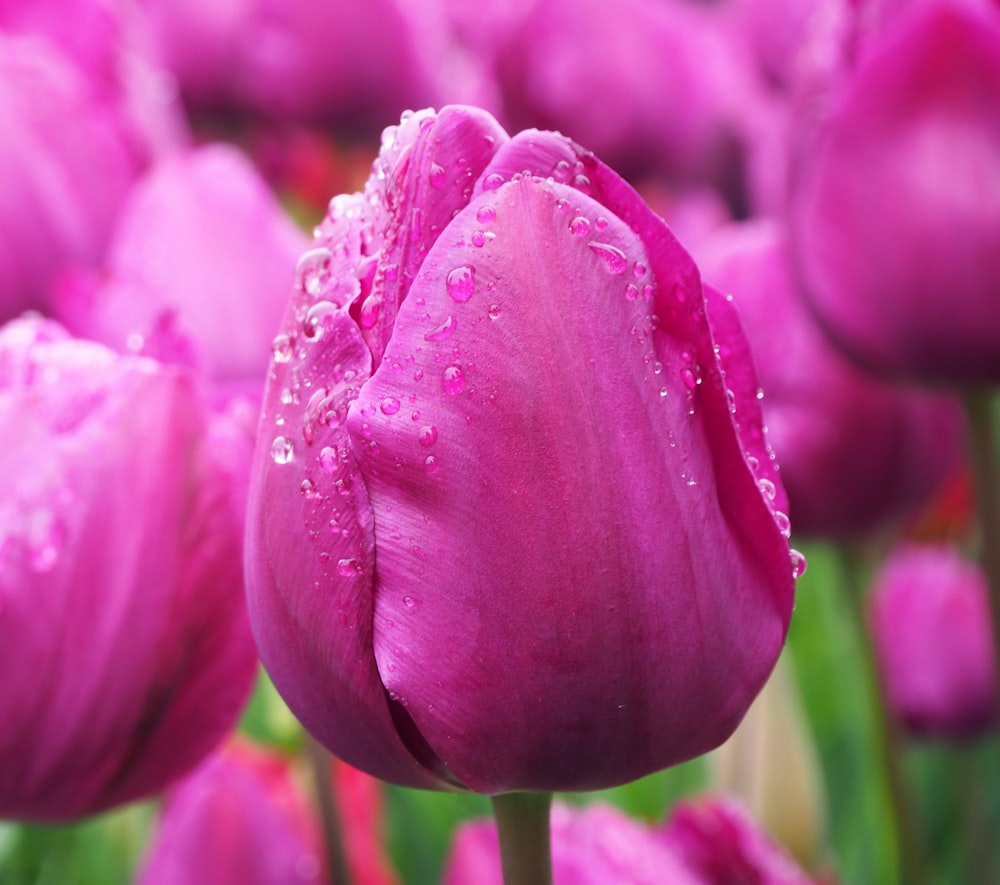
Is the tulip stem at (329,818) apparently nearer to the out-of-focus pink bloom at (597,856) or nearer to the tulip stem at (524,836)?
the out-of-focus pink bloom at (597,856)

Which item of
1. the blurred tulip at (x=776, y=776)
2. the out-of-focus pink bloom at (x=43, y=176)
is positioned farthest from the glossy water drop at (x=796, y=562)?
the out-of-focus pink bloom at (x=43, y=176)

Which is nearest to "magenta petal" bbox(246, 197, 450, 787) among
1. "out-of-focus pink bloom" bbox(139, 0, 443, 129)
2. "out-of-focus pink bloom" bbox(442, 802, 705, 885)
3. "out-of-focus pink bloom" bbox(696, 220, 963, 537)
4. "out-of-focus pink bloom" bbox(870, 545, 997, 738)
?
"out-of-focus pink bloom" bbox(442, 802, 705, 885)

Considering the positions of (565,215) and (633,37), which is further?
(633,37)

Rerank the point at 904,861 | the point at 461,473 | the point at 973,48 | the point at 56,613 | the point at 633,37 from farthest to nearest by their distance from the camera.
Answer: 1. the point at 633,37
2. the point at 904,861
3. the point at 973,48
4. the point at 56,613
5. the point at 461,473

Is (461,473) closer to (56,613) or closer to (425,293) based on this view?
(425,293)

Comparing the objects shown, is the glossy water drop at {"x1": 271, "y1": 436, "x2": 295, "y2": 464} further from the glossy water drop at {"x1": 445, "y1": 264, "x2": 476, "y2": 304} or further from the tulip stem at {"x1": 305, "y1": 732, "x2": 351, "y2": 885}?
the tulip stem at {"x1": 305, "y1": 732, "x2": 351, "y2": 885}

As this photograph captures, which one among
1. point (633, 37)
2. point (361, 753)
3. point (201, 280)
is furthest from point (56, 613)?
point (633, 37)

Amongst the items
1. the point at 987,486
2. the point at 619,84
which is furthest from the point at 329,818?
the point at 619,84

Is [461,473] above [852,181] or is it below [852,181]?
below
